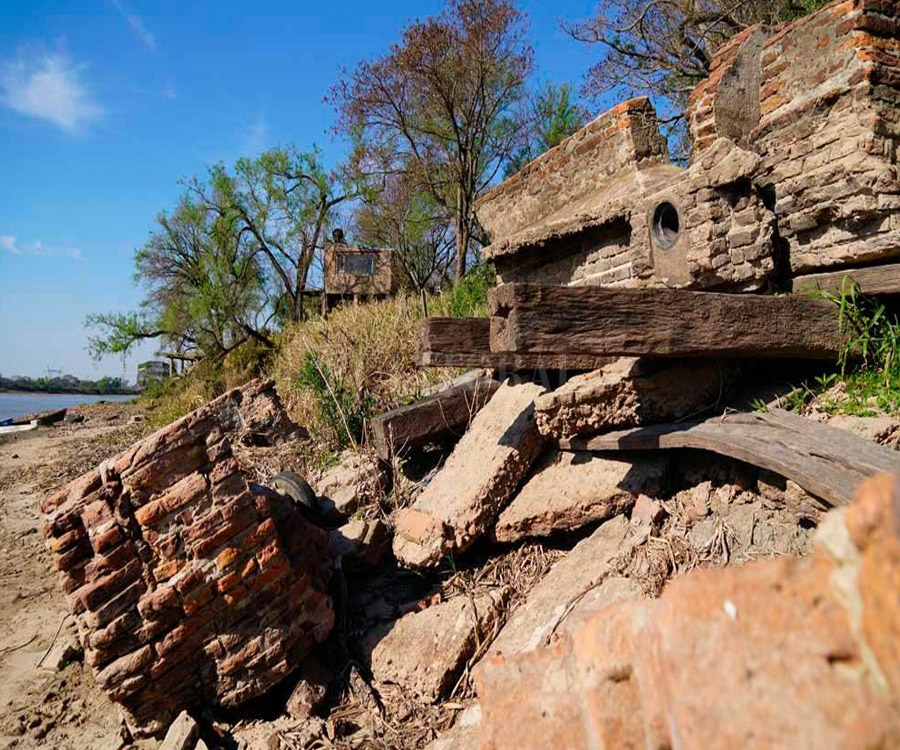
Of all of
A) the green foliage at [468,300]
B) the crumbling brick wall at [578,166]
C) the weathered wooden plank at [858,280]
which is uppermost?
the crumbling brick wall at [578,166]

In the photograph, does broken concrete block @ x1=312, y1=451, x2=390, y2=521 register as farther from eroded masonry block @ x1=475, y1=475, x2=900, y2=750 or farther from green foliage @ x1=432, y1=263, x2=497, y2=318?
eroded masonry block @ x1=475, y1=475, x2=900, y2=750

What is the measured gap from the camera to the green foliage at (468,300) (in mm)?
9509

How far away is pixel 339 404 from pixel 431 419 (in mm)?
1693

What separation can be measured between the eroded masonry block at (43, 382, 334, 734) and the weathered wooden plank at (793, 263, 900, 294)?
11.9 feet

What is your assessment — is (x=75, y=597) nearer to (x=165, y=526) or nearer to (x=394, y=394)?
(x=165, y=526)

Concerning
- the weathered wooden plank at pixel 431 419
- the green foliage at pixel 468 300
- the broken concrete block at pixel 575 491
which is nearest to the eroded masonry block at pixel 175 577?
the broken concrete block at pixel 575 491

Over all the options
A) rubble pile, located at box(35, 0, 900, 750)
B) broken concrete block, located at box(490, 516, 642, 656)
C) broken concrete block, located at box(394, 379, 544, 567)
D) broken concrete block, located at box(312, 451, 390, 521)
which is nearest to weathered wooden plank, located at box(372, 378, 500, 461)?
broken concrete block, located at box(312, 451, 390, 521)

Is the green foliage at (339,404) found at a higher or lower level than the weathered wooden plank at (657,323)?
lower

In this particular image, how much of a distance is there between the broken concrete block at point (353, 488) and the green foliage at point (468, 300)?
3.84 meters

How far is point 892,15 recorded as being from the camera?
3746 mm

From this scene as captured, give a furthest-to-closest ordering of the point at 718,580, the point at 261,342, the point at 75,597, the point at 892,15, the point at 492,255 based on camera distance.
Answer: the point at 261,342, the point at 492,255, the point at 892,15, the point at 75,597, the point at 718,580

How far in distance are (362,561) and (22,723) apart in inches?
82.9

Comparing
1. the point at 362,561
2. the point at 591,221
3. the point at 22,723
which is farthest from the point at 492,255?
the point at 22,723

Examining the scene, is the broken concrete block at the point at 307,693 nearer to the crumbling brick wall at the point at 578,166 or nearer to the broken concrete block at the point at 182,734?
the broken concrete block at the point at 182,734
